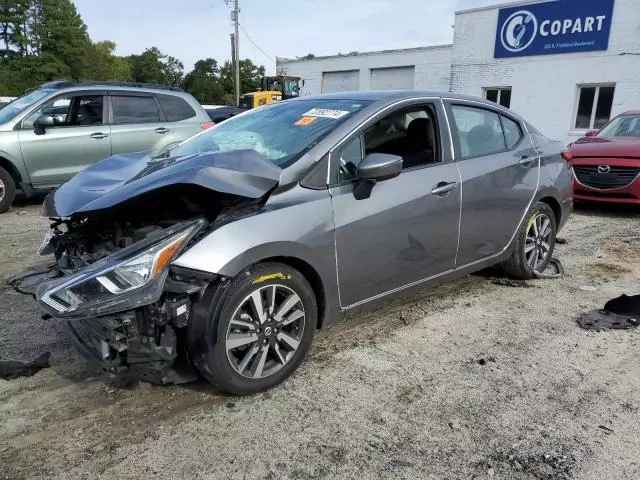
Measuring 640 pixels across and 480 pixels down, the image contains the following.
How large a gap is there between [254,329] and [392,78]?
90.4 ft

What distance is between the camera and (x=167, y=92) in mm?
9188

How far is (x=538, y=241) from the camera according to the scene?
502cm

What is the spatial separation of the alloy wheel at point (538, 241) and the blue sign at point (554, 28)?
16266 mm

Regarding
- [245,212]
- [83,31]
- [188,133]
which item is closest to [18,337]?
[245,212]

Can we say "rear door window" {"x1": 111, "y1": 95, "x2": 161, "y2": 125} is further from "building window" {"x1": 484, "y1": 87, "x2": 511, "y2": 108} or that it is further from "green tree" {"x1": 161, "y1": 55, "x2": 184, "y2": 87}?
"green tree" {"x1": 161, "y1": 55, "x2": 184, "y2": 87}

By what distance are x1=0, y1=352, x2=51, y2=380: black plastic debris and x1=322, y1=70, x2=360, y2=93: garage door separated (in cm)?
2833

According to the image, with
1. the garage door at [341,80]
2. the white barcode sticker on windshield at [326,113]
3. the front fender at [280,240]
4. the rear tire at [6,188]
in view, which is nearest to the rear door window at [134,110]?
the rear tire at [6,188]

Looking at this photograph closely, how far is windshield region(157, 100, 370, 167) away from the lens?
341 centimetres

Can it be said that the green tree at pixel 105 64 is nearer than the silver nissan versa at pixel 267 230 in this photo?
No

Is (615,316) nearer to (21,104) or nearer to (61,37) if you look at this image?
(21,104)

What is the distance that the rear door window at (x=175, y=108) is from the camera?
9055 mm

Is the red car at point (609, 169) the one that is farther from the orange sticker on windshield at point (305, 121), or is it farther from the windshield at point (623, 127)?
the orange sticker on windshield at point (305, 121)

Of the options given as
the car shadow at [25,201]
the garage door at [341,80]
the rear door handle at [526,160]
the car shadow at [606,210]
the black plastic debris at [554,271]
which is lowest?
the car shadow at [606,210]

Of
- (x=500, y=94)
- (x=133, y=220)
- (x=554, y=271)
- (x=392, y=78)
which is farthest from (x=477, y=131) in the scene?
(x=392, y=78)
